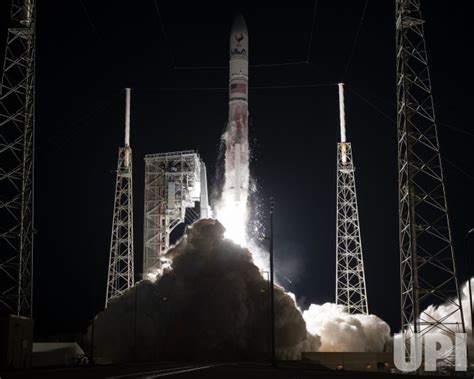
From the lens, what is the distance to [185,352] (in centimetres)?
5278

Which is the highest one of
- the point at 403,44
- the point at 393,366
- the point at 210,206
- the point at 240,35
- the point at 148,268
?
the point at 240,35

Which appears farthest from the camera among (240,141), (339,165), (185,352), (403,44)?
(339,165)

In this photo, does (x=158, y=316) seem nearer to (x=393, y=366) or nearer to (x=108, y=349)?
(x=108, y=349)

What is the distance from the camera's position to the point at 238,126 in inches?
2211

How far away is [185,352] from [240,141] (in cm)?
1570

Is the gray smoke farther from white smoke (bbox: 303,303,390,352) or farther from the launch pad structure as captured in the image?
the launch pad structure

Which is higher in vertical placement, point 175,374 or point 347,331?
point 347,331

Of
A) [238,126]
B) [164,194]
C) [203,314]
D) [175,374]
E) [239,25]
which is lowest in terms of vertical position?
[175,374]

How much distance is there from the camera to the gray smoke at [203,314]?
5259 centimetres

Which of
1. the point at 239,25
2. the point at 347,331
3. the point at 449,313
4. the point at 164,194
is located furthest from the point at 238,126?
the point at 449,313

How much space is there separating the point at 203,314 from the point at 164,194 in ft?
53.2

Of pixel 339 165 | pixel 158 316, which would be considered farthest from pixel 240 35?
pixel 158 316

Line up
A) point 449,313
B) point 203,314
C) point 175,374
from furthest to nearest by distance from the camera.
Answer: point 449,313 < point 203,314 < point 175,374

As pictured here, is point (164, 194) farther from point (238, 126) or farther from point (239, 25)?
point (239, 25)
